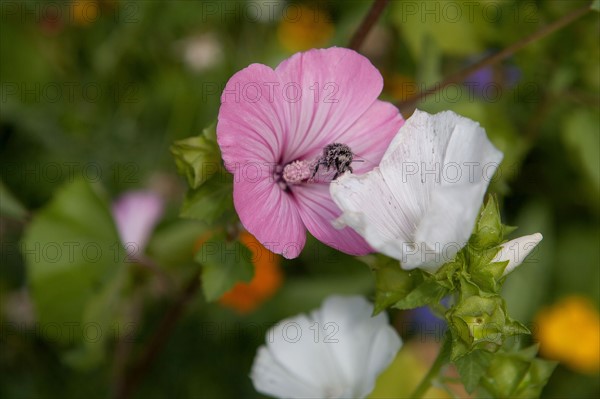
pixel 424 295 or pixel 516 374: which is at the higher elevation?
pixel 424 295

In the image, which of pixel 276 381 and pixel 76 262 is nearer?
pixel 276 381

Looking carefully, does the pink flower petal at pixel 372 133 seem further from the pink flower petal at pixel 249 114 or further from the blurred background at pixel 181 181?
the blurred background at pixel 181 181

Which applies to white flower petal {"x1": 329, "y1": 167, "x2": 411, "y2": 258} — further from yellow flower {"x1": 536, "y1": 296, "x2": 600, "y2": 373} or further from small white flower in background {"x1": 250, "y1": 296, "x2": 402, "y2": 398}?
yellow flower {"x1": 536, "y1": 296, "x2": 600, "y2": 373}

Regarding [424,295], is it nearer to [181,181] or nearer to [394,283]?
[394,283]

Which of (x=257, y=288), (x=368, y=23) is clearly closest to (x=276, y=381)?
(x=368, y=23)

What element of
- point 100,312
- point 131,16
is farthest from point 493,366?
point 131,16
